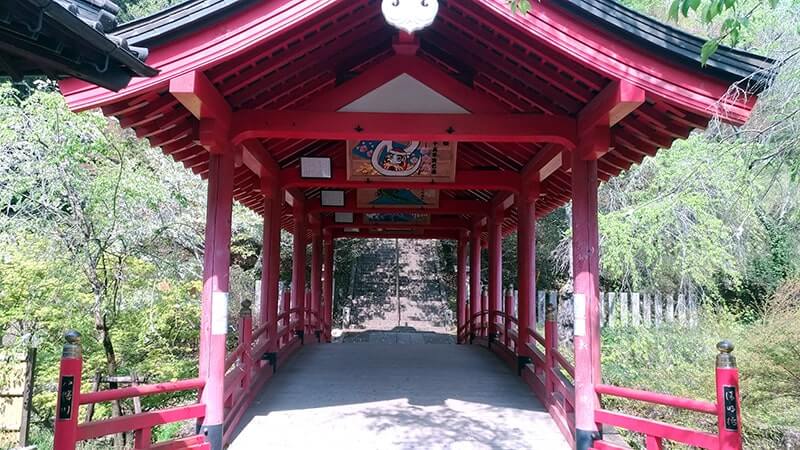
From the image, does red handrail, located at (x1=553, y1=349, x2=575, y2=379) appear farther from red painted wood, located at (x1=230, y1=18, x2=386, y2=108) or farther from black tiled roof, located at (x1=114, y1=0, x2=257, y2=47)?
black tiled roof, located at (x1=114, y1=0, x2=257, y2=47)

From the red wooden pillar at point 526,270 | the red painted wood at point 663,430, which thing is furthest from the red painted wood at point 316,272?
the red painted wood at point 663,430

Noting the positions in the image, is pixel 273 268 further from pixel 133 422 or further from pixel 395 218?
pixel 395 218

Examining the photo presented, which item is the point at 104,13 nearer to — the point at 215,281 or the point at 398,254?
the point at 215,281

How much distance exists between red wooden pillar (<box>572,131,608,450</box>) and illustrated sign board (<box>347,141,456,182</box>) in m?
2.10

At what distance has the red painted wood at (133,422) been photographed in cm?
341

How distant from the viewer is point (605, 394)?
16.4 feet

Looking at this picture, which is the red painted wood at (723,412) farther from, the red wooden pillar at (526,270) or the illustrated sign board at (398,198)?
the illustrated sign board at (398,198)

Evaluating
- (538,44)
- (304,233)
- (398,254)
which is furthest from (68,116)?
(398,254)

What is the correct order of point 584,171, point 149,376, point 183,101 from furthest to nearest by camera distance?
point 149,376 < point 584,171 < point 183,101

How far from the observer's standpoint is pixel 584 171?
531 centimetres

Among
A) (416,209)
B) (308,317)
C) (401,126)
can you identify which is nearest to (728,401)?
(401,126)

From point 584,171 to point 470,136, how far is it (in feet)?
3.76

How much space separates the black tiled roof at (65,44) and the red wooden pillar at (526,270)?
5.66 meters

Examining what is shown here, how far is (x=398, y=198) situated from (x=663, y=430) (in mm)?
6670
